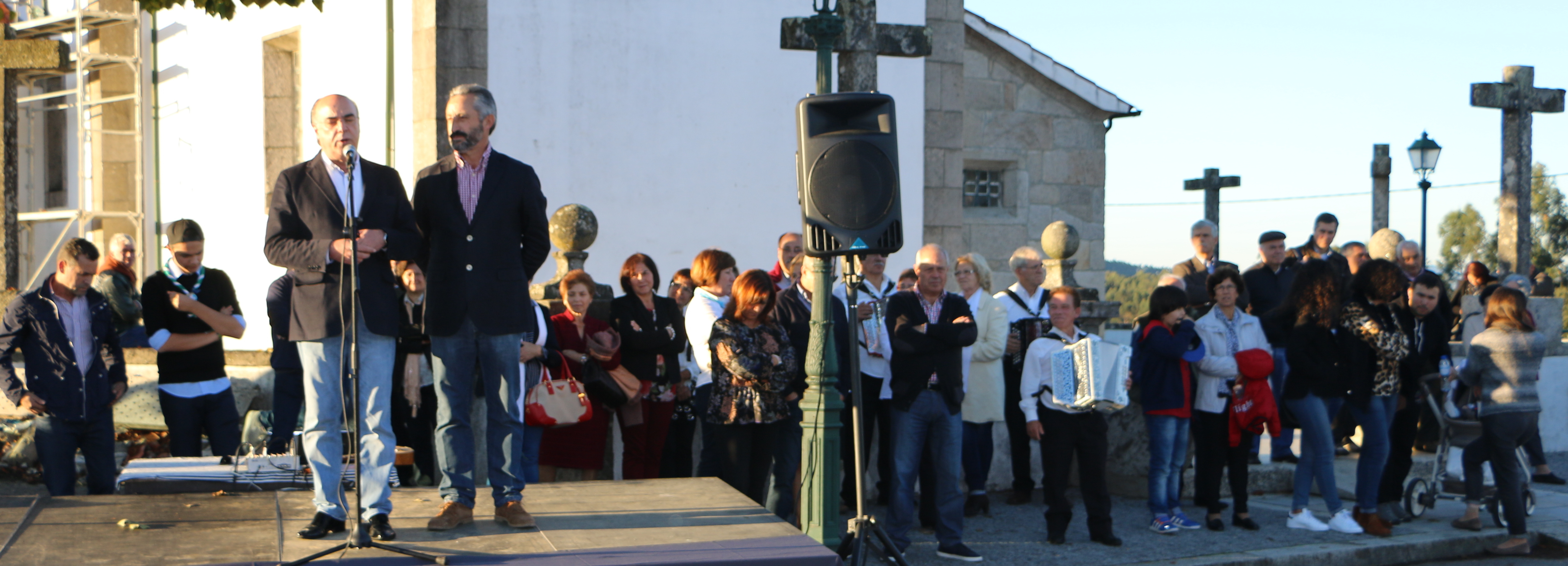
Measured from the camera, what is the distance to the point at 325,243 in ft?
15.5

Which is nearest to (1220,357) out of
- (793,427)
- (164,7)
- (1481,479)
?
(1481,479)

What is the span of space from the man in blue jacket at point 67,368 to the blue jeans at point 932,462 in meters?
4.00

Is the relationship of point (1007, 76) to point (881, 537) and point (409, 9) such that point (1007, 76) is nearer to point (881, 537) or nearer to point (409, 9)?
point (409, 9)

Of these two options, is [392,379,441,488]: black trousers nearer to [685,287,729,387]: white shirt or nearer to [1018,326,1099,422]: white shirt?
[685,287,729,387]: white shirt

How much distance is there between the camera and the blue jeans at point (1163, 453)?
7.75 m

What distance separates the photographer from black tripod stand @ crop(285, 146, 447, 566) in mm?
4480

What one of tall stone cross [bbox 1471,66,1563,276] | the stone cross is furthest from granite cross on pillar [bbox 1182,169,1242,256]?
tall stone cross [bbox 1471,66,1563,276]

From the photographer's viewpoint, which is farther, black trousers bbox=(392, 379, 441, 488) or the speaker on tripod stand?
black trousers bbox=(392, 379, 441, 488)

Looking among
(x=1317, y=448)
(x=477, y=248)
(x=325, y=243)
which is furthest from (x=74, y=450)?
(x=1317, y=448)

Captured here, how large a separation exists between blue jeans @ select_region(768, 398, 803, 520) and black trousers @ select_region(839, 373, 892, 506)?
0.35m

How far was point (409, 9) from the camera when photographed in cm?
1027

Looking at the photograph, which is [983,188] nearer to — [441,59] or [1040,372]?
[441,59]

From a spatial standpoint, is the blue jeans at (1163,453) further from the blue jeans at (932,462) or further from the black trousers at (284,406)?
the black trousers at (284,406)

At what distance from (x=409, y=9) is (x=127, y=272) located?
3.44m
